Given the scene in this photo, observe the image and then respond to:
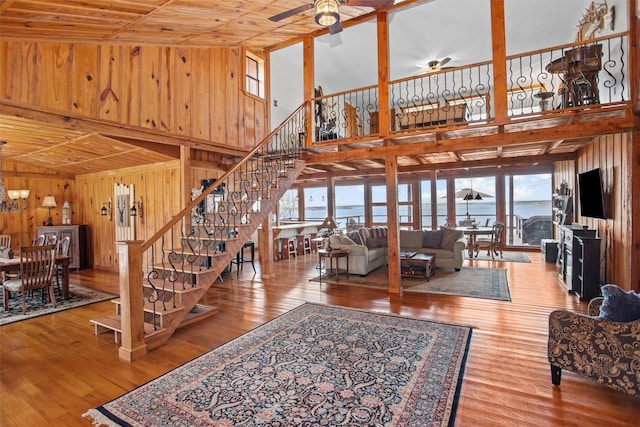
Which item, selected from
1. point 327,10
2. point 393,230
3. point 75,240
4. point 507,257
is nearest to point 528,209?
point 507,257

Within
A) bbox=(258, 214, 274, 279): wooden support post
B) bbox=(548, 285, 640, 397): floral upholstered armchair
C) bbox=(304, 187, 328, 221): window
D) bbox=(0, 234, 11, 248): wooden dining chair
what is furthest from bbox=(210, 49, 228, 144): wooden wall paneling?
bbox=(304, 187, 328, 221): window

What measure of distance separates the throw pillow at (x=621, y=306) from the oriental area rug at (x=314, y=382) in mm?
1210

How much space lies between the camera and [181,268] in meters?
4.29

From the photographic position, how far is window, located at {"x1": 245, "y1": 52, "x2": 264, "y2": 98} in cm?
690

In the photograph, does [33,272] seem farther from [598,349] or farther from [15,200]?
[598,349]

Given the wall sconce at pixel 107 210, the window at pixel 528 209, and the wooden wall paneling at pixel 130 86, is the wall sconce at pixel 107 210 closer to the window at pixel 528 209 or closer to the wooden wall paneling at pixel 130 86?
the wooden wall paneling at pixel 130 86

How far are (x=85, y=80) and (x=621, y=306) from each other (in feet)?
20.3

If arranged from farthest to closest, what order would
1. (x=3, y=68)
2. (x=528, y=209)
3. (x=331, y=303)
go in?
(x=528, y=209) < (x=331, y=303) < (x=3, y=68)

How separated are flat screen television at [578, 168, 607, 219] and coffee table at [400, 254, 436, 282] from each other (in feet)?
8.83

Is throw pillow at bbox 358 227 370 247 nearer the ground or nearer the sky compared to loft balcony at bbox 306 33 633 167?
nearer the ground

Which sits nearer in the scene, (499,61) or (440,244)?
(499,61)

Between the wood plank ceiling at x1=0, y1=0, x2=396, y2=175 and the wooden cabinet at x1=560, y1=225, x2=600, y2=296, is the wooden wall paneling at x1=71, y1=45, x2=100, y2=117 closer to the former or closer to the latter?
the wood plank ceiling at x1=0, y1=0, x2=396, y2=175

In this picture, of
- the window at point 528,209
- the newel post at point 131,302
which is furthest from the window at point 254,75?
the window at point 528,209

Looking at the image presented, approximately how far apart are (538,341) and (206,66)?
6.43 metres
